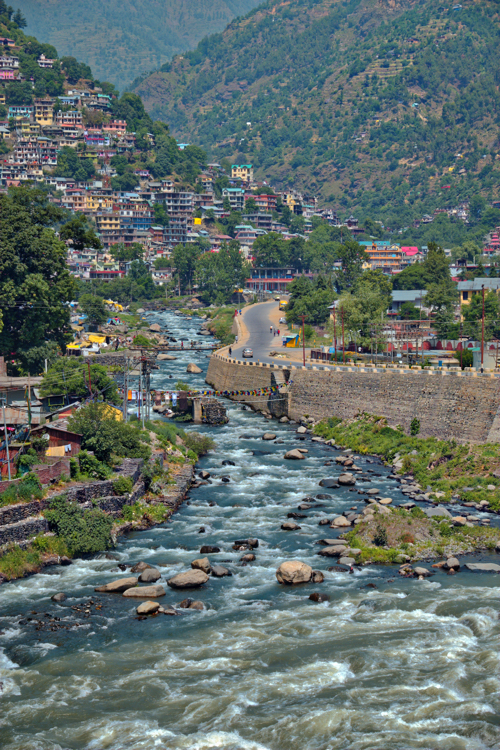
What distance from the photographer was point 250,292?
180 meters

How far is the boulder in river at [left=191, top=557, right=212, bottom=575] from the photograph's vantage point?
118 feet

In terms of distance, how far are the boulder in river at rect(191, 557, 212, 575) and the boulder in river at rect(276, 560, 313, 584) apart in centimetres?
304

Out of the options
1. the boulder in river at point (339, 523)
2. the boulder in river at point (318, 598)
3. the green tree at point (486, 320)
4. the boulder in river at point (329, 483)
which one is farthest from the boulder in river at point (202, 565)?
the green tree at point (486, 320)

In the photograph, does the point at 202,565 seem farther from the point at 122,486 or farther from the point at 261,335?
the point at 261,335

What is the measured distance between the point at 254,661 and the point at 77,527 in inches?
505

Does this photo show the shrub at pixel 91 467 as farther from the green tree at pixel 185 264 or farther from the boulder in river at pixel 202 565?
the green tree at pixel 185 264

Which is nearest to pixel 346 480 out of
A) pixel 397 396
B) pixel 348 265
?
pixel 397 396

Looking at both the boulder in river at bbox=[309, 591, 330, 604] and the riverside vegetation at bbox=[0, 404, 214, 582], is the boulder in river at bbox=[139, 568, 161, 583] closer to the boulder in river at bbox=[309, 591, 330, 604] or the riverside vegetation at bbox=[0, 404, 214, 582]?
the riverside vegetation at bbox=[0, 404, 214, 582]

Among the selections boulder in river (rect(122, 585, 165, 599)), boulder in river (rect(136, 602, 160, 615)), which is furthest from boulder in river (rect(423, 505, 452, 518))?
boulder in river (rect(136, 602, 160, 615))

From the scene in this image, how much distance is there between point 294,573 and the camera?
114 feet

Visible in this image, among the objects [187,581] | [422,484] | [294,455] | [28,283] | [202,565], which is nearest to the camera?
[187,581]

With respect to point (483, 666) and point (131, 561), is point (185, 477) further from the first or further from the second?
point (483, 666)

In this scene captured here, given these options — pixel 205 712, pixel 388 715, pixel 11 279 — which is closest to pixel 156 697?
pixel 205 712

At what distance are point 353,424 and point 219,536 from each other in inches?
946
